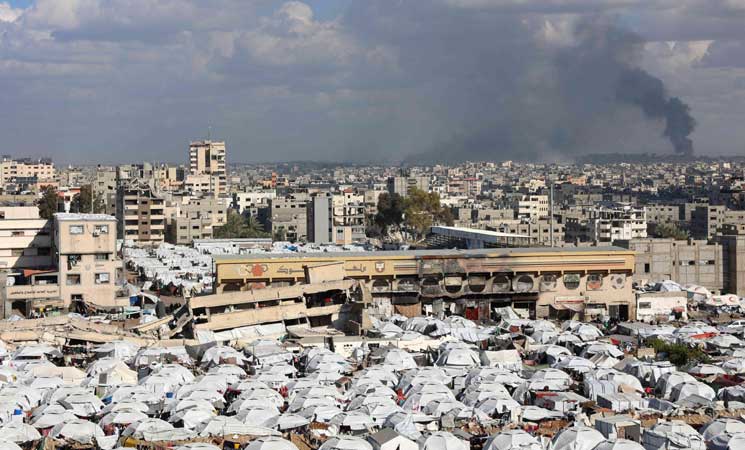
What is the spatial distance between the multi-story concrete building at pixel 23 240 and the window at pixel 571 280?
1512 cm

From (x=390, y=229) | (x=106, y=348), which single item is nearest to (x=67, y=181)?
(x=390, y=229)

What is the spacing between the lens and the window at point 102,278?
3041 cm

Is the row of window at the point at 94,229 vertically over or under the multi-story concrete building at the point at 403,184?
under

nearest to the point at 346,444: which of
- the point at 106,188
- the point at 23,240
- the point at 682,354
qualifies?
the point at 682,354

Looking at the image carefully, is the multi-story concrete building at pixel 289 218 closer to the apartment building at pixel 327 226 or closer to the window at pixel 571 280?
the apartment building at pixel 327 226

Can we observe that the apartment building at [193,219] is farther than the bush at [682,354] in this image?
Yes

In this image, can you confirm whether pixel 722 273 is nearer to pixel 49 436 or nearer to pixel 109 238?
pixel 109 238

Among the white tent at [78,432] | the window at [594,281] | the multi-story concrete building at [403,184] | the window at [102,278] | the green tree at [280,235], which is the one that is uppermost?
the multi-story concrete building at [403,184]

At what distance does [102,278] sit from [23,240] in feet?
17.1

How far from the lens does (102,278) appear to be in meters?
30.4

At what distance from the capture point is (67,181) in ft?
362

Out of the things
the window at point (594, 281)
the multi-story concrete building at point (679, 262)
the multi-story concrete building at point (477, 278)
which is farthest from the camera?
the multi-story concrete building at point (679, 262)

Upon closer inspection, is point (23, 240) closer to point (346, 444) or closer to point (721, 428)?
point (346, 444)

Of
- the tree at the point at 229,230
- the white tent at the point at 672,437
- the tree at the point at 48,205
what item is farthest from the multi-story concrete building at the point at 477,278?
the tree at the point at 229,230
